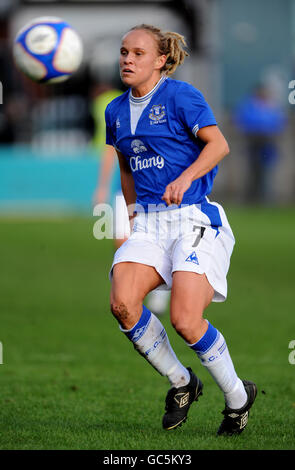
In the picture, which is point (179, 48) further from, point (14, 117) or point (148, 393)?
point (14, 117)

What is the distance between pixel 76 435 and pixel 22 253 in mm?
9293

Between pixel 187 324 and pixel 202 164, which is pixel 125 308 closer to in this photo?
pixel 187 324

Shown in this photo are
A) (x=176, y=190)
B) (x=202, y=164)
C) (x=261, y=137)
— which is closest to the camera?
(x=176, y=190)

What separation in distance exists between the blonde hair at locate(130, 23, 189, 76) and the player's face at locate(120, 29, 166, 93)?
0.05m

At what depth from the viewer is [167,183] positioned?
5.29 meters

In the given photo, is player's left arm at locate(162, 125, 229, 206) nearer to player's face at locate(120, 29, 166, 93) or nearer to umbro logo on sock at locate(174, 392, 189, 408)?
player's face at locate(120, 29, 166, 93)

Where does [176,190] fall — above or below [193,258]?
above

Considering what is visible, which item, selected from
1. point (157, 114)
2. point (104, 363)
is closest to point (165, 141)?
point (157, 114)

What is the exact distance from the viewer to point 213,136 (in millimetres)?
5125

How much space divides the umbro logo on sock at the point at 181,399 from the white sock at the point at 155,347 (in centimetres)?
6

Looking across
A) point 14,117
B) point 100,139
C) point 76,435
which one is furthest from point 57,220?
point 76,435

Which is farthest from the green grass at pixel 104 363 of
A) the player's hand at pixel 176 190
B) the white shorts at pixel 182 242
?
the player's hand at pixel 176 190

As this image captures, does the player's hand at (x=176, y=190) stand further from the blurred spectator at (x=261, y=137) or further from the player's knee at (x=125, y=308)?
the blurred spectator at (x=261, y=137)

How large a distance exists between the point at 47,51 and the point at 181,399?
235 cm
